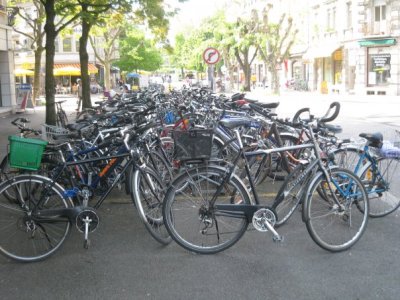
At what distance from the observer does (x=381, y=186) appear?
17.8 ft

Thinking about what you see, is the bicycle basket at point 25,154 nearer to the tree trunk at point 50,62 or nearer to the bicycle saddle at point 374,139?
the bicycle saddle at point 374,139

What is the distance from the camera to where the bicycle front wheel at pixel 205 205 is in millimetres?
4422

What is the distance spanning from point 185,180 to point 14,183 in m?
1.39

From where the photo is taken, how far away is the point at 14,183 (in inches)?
172

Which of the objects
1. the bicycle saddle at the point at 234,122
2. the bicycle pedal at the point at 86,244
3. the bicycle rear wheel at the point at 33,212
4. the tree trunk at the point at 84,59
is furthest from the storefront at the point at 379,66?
the bicycle rear wheel at the point at 33,212

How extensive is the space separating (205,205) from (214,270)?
0.57 meters

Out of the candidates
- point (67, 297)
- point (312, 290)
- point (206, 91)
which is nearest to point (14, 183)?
point (67, 297)

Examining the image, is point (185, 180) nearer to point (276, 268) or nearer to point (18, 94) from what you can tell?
point (276, 268)

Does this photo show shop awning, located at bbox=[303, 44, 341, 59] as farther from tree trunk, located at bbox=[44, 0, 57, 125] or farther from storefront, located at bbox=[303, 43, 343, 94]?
tree trunk, located at bbox=[44, 0, 57, 125]

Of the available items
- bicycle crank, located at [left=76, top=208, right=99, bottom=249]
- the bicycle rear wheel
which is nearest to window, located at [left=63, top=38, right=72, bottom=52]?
the bicycle rear wheel

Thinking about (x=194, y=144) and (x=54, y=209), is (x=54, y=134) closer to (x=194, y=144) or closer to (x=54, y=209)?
(x=54, y=209)

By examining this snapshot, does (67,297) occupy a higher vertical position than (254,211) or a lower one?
lower

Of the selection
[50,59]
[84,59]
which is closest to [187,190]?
[50,59]

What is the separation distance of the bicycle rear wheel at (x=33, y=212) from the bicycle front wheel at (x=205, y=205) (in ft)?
2.93
